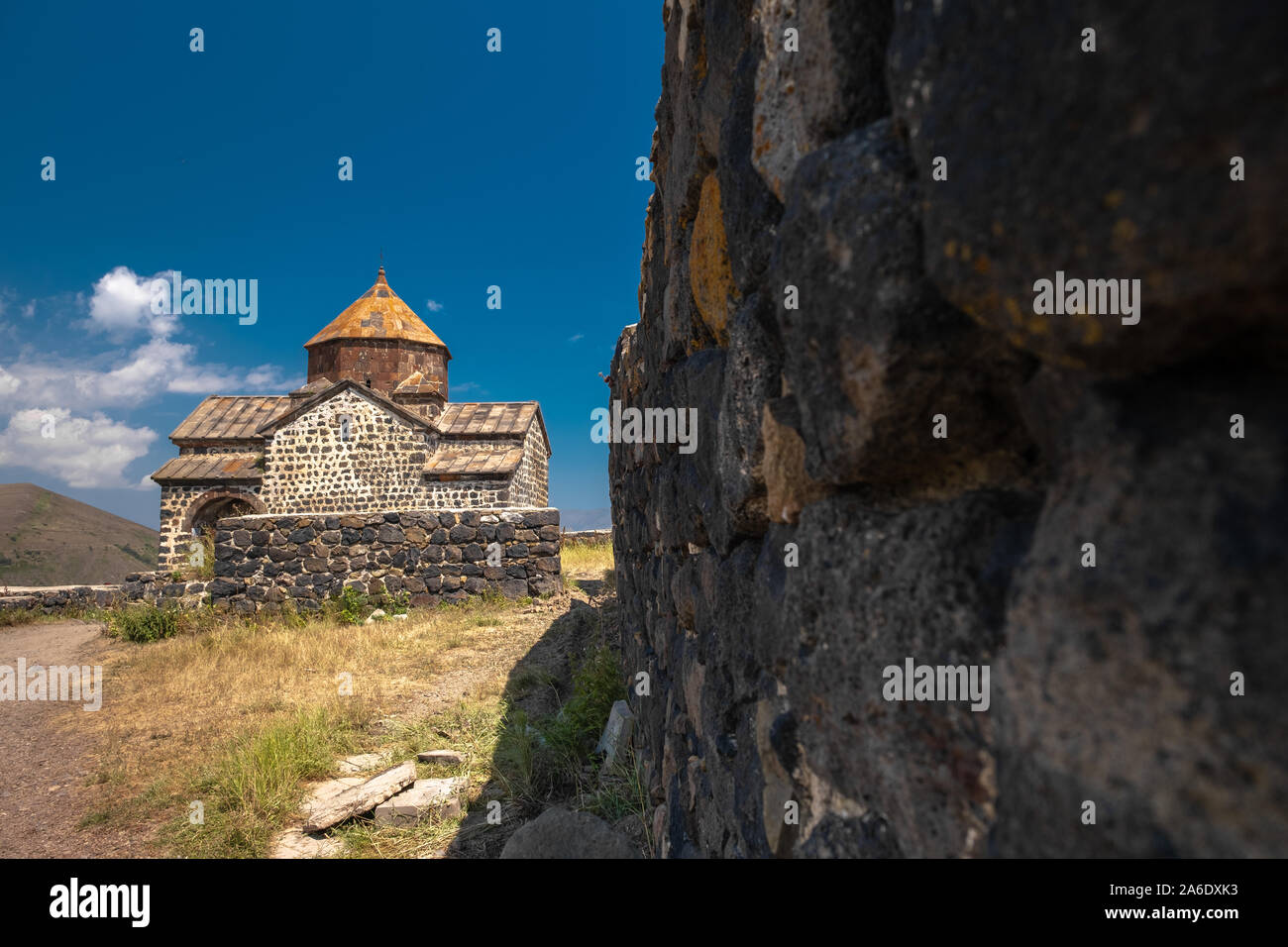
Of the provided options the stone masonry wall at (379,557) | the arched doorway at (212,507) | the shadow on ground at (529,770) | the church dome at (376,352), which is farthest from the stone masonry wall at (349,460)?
the shadow on ground at (529,770)

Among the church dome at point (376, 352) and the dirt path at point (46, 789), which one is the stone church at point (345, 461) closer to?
the church dome at point (376, 352)

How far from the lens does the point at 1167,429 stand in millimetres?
516

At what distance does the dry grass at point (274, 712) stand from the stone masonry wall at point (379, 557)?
722 mm

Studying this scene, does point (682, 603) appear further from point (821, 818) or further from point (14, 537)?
point (14, 537)

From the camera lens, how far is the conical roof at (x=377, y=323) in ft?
67.3

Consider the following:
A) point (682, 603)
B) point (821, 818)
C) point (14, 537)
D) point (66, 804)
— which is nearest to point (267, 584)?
point (66, 804)

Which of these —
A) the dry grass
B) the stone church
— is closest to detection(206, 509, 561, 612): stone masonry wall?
the dry grass

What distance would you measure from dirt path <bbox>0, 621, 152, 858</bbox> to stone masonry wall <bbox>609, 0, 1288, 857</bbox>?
3.77 meters

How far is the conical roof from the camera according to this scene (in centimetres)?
2052

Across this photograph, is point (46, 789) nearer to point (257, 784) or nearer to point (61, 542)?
point (257, 784)

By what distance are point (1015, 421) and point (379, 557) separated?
9.57 metres

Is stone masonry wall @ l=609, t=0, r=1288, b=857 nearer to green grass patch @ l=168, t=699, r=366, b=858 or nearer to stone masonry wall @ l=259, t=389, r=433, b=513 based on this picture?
green grass patch @ l=168, t=699, r=366, b=858

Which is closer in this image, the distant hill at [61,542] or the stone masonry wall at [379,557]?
the stone masonry wall at [379,557]
